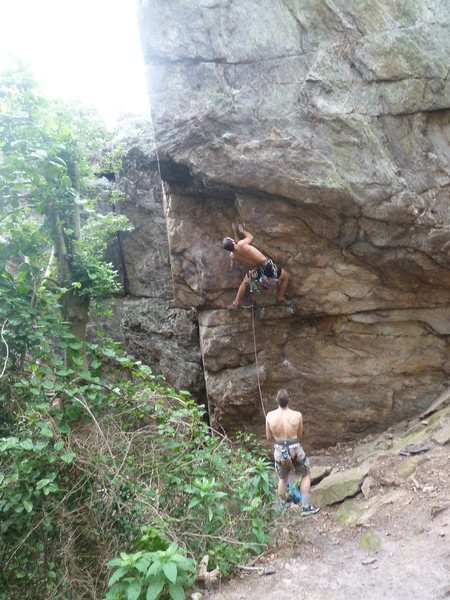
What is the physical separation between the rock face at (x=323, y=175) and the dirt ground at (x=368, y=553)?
3188 mm

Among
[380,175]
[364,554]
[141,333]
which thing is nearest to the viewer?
[364,554]

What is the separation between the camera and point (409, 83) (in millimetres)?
7582

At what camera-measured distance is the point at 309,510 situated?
18.3 ft

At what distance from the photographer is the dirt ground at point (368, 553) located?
371cm

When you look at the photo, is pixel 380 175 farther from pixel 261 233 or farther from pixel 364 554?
pixel 364 554

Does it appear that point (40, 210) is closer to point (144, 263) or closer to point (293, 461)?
point (293, 461)

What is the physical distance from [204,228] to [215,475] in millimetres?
4663

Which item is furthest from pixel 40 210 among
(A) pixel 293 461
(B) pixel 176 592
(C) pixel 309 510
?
(C) pixel 309 510

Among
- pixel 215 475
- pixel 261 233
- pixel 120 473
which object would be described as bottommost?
pixel 215 475

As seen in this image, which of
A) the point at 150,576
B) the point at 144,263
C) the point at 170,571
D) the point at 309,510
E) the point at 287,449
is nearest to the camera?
the point at 170,571

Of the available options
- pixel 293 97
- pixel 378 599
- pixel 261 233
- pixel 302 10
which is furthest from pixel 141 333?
pixel 378 599

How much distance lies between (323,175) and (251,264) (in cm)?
181

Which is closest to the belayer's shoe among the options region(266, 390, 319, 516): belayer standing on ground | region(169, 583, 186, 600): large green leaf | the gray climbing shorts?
region(266, 390, 319, 516): belayer standing on ground

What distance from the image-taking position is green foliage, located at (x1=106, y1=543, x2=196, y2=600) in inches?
132
